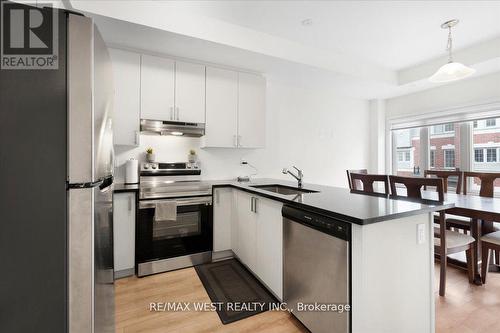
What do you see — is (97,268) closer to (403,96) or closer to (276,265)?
(276,265)

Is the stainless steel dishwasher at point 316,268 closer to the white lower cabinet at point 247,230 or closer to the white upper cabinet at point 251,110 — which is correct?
the white lower cabinet at point 247,230

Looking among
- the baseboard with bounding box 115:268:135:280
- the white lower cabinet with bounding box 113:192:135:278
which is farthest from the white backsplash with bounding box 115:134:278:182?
the baseboard with bounding box 115:268:135:280

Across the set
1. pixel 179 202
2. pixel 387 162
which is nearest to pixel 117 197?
pixel 179 202

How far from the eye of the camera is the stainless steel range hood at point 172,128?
276 centimetres

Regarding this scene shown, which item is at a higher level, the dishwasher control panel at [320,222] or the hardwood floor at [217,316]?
the dishwasher control panel at [320,222]

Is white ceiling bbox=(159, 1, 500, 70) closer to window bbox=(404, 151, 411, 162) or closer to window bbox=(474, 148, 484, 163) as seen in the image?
window bbox=(474, 148, 484, 163)

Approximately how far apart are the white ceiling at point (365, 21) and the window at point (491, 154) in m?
1.60

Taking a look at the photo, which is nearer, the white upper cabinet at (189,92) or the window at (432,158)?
the white upper cabinet at (189,92)

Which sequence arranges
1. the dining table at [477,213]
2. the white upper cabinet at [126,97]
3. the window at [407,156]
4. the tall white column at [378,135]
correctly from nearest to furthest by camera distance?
the dining table at [477,213] < the white upper cabinet at [126,97] < the window at [407,156] < the tall white column at [378,135]

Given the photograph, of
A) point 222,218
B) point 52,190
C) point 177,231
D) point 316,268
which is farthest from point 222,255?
point 52,190

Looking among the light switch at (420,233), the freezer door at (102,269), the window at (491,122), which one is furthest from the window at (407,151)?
the freezer door at (102,269)

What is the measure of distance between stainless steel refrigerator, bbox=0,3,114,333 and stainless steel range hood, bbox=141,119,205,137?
1.81 metres

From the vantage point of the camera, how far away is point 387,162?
493 cm

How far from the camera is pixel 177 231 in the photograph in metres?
2.60
